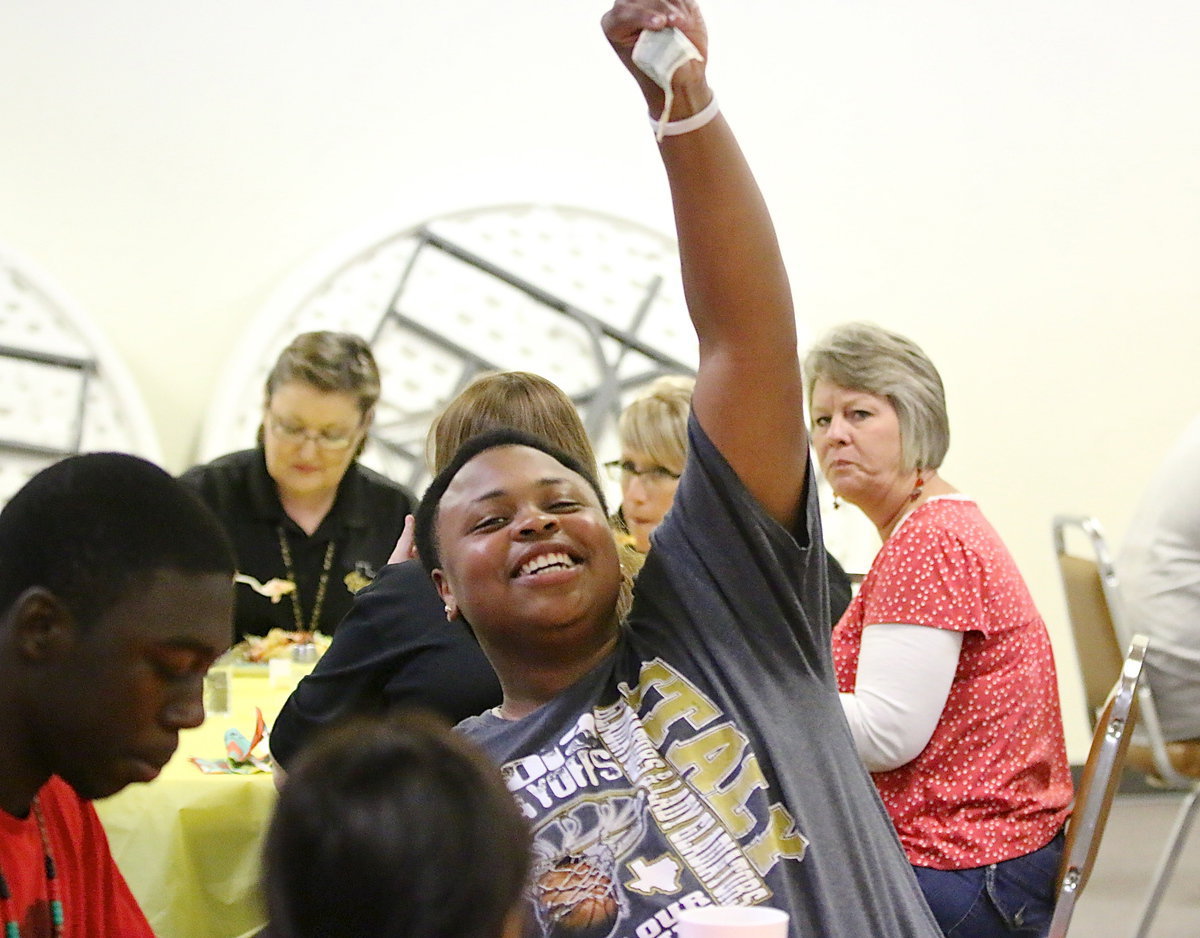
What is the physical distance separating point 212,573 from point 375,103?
11.3 feet

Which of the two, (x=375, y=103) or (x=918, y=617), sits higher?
(x=375, y=103)

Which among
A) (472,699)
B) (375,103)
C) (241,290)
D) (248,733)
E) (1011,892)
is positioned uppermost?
(375,103)

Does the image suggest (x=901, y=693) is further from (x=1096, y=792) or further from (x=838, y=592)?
(x=838, y=592)

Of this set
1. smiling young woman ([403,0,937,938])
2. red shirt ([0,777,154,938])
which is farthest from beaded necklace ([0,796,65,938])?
smiling young woman ([403,0,937,938])

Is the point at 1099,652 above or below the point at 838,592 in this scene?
below

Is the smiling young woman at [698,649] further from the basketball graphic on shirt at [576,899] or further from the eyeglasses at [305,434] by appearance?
the eyeglasses at [305,434]

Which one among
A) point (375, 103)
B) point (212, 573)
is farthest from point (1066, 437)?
point (212, 573)

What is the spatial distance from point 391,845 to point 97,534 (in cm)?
44

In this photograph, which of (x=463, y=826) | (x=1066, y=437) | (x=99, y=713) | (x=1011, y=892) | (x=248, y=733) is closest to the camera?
(x=463, y=826)

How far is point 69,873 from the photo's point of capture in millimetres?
1145

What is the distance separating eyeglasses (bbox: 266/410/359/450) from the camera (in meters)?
3.10

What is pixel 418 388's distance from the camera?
4.12 metres

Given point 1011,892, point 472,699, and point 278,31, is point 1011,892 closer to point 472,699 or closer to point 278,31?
point 472,699

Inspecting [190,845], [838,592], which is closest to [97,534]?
[190,845]
